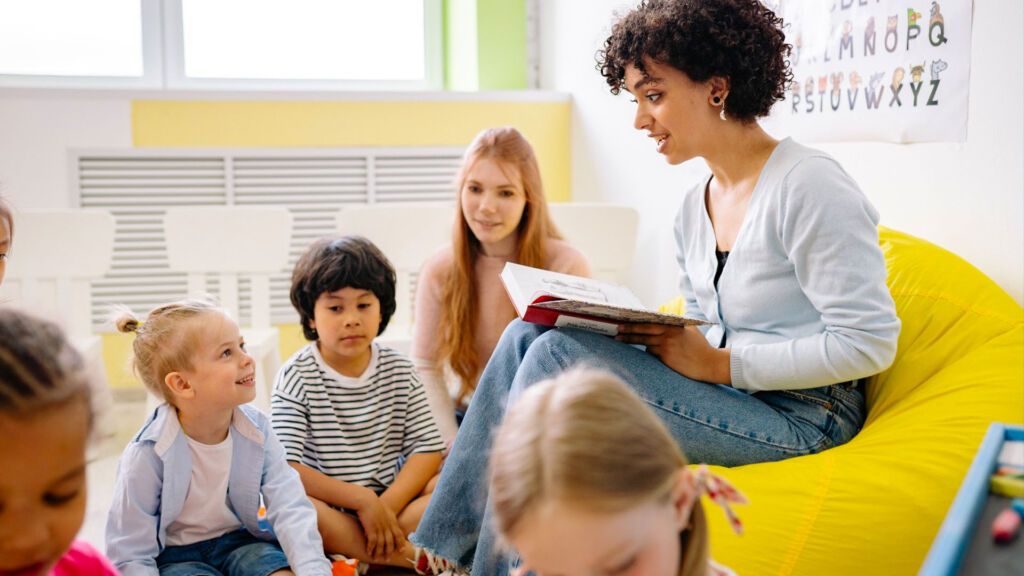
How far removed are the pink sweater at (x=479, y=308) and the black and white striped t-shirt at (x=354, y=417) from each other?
0.59ft

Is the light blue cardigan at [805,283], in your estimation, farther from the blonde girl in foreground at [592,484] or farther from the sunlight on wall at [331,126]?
the sunlight on wall at [331,126]

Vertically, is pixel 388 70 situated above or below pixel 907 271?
above

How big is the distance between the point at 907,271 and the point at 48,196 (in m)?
2.91

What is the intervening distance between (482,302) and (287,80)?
2071 millimetres

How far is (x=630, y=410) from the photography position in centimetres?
79

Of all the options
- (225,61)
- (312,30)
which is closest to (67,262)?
(225,61)

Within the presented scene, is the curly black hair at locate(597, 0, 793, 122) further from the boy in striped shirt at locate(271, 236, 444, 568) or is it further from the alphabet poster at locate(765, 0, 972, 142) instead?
the boy in striped shirt at locate(271, 236, 444, 568)

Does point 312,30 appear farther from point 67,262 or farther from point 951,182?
point 951,182

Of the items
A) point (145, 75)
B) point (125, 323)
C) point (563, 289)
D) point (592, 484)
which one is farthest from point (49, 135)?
point (592, 484)

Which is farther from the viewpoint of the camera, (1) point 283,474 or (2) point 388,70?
(2) point 388,70

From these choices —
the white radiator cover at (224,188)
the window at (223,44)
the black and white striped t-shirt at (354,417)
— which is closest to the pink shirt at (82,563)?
the black and white striped t-shirt at (354,417)

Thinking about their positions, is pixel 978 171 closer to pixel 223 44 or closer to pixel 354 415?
pixel 354 415

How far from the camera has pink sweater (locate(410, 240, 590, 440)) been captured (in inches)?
82.4

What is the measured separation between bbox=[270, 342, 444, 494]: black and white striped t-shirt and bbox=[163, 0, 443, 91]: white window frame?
2.03 metres
